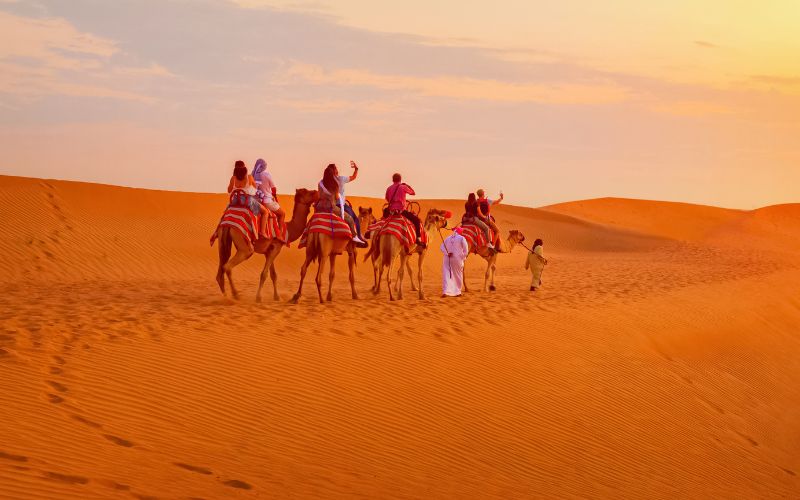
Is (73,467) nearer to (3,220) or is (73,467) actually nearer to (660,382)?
(660,382)

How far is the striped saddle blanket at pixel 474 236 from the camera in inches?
818

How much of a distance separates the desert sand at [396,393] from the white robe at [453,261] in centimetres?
65

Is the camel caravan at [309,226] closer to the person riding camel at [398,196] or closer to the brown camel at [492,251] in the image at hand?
the person riding camel at [398,196]

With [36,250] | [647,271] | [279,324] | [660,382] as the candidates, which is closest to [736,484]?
[660,382]

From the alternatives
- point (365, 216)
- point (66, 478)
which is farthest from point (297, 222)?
point (66, 478)

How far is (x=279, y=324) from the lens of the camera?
48.9 ft

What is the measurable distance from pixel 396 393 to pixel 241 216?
5.82 m

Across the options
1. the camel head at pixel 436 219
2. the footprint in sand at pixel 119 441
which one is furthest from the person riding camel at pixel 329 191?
the footprint in sand at pixel 119 441

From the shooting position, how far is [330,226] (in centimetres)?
1700

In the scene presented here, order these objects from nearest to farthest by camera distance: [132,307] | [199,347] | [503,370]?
[199,347] → [503,370] → [132,307]

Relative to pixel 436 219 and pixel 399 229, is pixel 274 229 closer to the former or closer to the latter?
pixel 399 229

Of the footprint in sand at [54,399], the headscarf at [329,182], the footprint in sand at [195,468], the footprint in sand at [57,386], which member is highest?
the headscarf at [329,182]

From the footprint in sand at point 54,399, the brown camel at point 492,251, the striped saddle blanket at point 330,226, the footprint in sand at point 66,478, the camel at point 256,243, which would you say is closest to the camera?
the footprint in sand at point 66,478

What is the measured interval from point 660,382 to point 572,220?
46079mm
